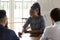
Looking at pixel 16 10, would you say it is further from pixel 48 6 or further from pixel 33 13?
pixel 33 13

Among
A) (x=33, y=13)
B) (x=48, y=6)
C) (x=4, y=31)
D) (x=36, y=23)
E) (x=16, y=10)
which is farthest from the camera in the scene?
(x=16, y=10)

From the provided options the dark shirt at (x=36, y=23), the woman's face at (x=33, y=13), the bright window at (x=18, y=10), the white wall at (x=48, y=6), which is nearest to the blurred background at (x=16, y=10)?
the bright window at (x=18, y=10)

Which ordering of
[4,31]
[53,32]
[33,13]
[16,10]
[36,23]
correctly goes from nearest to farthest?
[4,31] → [53,32] → [33,13] → [36,23] → [16,10]

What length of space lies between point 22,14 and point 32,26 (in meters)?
4.41

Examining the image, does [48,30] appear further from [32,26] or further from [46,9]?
[46,9]

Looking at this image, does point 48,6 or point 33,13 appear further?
point 48,6

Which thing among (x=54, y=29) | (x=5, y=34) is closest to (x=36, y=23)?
(x=54, y=29)

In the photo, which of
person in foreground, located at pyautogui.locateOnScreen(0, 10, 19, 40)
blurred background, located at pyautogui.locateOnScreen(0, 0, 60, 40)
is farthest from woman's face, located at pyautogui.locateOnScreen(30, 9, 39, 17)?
blurred background, located at pyautogui.locateOnScreen(0, 0, 60, 40)

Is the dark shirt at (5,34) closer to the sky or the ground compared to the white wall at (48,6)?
closer to the ground

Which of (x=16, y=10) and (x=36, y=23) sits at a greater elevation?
(x=16, y=10)

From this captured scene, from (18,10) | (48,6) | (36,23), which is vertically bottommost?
(36,23)

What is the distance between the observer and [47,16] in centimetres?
508

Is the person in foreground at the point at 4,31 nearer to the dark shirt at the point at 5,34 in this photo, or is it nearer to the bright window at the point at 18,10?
the dark shirt at the point at 5,34

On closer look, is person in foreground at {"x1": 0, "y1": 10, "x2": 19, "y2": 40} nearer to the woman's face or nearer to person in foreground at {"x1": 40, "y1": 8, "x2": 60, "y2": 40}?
person in foreground at {"x1": 40, "y1": 8, "x2": 60, "y2": 40}
